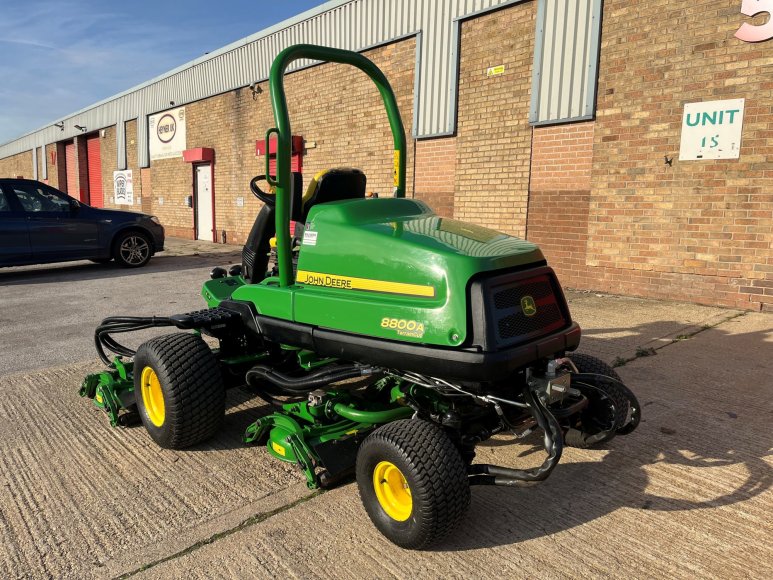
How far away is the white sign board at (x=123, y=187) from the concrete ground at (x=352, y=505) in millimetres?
17780

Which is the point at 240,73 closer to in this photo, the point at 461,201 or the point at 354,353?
the point at 461,201

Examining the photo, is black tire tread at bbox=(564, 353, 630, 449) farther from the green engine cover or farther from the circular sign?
the circular sign

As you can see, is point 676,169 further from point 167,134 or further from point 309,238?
point 167,134

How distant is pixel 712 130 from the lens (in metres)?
6.55

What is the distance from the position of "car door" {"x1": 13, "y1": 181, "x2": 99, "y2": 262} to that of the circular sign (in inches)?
330

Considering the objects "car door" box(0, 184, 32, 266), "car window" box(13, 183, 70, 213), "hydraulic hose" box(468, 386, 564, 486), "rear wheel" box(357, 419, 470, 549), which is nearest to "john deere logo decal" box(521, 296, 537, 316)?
"hydraulic hose" box(468, 386, 564, 486)

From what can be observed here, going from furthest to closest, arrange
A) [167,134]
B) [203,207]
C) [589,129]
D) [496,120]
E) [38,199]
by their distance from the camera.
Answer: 1. [167,134]
2. [203,207]
3. [38,199]
4. [496,120]
5. [589,129]

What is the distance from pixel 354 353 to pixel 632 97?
20.0 feet

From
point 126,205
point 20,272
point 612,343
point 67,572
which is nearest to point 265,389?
point 67,572

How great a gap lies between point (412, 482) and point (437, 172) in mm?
7837

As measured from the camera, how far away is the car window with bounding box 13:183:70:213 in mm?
9124

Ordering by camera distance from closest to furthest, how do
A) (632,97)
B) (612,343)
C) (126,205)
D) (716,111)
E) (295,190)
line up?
(295,190), (612,343), (716,111), (632,97), (126,205)

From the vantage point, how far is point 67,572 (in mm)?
2162

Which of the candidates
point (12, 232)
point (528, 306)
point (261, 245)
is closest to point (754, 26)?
point (528, 306)
